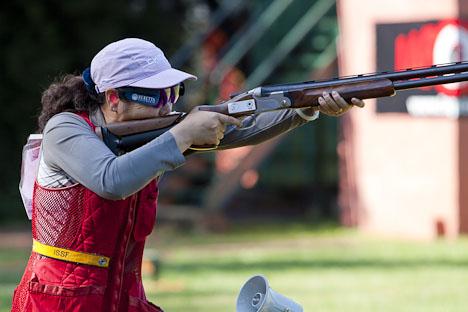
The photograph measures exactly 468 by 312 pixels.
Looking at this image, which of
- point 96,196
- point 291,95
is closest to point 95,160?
point 96,196

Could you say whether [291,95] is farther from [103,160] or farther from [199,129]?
[103,160]

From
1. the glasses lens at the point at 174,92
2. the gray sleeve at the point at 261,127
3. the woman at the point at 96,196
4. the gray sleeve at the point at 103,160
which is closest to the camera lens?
the gray sleeve at the point at 103,160

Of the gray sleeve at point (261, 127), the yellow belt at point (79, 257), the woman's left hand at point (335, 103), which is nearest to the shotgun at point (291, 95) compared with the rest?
the woman's left hand at point (335, 103)

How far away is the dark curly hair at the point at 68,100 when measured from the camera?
14.4 ft

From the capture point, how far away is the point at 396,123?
15.5 metres

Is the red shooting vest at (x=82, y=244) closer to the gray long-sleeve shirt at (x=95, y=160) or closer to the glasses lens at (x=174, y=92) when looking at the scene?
the gray long-sleeve shirt at (x=95, y=160)

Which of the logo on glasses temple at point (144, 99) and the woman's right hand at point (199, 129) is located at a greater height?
the logo on glasses temple at point (144, 99)

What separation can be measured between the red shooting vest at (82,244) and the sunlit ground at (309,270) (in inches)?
209

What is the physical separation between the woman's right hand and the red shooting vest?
39 cm

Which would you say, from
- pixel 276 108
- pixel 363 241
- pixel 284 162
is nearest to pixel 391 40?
pixel 363 241

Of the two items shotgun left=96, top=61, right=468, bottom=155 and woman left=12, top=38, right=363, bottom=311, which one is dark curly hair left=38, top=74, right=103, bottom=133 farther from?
shotgun left=96, top=61, right=468, bottom=155

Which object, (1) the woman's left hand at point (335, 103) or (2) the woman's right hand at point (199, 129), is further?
(1) the woman's left hand at point (335, 103)

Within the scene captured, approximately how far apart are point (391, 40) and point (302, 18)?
3730 mm

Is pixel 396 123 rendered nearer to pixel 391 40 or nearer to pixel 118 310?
pixel 391 40
